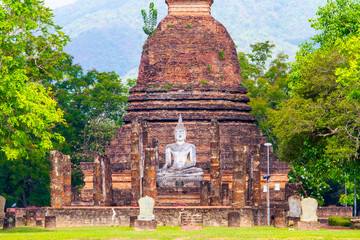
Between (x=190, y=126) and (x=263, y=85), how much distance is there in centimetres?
1408

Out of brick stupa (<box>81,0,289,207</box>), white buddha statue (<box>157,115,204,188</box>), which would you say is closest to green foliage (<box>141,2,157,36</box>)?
brick stupa (<box>81,0,289,207</box>)

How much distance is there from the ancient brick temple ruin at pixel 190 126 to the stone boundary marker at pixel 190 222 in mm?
10009

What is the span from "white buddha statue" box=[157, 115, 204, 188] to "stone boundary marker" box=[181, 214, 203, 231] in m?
13.6

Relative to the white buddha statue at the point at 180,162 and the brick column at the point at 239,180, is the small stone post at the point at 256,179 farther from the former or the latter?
the white buddha statue at the point at 180,162

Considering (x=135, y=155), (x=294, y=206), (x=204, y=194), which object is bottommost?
(x=294, y=206)

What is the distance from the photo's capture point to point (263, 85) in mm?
61812

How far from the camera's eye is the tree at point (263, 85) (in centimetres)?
5981

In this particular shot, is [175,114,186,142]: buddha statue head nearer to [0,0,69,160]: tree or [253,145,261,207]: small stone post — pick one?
[253,145,261,207]: small stone post

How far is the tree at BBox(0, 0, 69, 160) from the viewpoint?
28672 millimetres

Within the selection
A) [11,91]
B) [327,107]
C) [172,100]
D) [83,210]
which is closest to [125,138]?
[172,100]

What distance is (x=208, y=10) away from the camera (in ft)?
168

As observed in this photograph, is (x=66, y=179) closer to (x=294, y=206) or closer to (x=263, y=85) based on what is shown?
(x=294, y=206)

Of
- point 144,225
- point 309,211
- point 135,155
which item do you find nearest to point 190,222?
point 144,225

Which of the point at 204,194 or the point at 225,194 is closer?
the point at 204,194
